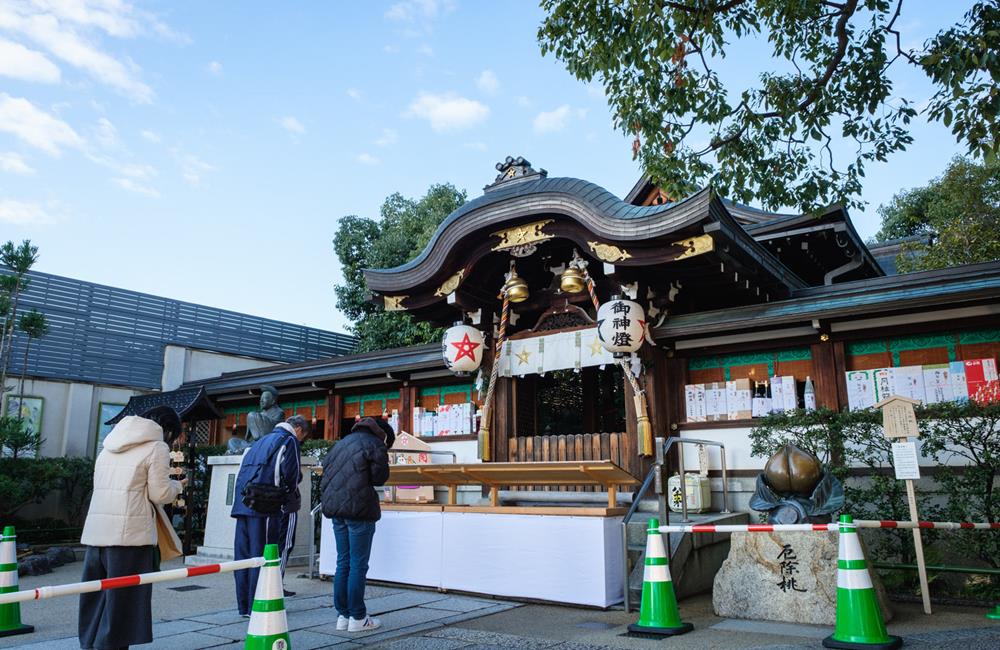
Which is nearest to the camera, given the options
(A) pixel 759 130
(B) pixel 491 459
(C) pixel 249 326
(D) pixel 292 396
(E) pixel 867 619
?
(E) pixel 867 619

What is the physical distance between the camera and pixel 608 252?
9867mm

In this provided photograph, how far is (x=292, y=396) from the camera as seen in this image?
53.2ft

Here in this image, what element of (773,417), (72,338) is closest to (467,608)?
(773,417)

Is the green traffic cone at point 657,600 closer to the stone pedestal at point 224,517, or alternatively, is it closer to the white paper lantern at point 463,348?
the white paper lantern at point 463,348

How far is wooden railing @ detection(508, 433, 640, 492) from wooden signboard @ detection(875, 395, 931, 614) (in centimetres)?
365

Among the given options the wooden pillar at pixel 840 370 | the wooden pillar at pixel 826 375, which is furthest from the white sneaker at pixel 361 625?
the wooden pillar at pixel 840 370

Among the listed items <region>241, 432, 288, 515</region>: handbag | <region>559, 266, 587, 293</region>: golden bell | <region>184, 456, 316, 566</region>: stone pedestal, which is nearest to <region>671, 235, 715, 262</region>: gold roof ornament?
<region>559, 266, 587, 293</region>: golden bell

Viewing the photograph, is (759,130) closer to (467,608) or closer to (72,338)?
(467,608)

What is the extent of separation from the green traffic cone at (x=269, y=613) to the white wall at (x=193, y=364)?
1595 cm

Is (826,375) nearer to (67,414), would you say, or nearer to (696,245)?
(696,245)

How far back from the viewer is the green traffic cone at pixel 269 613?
3.89 meters

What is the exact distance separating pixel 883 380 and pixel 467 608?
607 cm

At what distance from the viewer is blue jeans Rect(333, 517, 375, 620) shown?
5934mm

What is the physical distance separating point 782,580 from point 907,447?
5.86 feet
